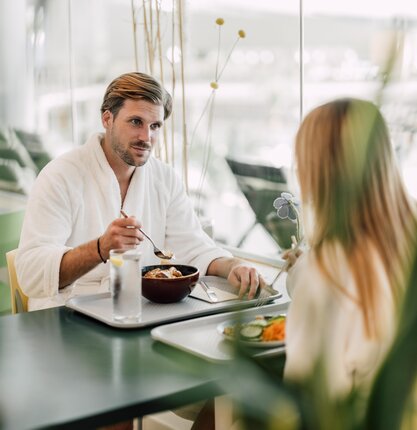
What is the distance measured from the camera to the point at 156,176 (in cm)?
266

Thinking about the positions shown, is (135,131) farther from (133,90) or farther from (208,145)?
(208,145)

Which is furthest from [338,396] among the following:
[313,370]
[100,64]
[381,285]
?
[100,64]

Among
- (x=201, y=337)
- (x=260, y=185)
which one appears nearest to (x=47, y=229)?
(x=201, y=337)

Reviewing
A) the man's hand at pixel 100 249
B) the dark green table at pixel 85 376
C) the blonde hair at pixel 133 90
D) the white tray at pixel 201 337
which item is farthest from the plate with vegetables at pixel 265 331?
the blonde hair at pixel 133 90

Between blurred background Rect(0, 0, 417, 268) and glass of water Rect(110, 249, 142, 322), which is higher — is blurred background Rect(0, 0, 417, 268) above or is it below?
above

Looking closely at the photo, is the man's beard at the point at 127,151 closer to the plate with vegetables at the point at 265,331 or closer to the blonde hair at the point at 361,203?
the plate with vegetables at the point at 265,331

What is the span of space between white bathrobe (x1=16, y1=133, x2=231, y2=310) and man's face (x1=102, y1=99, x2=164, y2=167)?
76 mm

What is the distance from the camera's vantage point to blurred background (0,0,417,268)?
310 cm

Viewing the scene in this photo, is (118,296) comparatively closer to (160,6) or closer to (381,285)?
(381,285)

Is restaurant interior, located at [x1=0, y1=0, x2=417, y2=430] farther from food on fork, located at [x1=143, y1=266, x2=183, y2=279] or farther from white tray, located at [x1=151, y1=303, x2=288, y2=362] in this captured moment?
food on fork, located at [x1=143, y1=266, x2=183, y2=279]

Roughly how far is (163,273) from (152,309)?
0.43ft

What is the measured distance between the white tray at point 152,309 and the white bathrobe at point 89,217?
29 cm

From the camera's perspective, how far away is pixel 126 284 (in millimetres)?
1643

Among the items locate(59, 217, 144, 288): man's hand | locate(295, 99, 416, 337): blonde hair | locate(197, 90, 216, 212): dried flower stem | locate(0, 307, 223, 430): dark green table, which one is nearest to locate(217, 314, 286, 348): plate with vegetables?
locate(0, 307, 223, 430): dark green table
